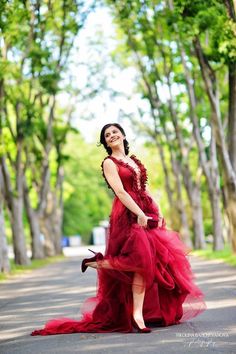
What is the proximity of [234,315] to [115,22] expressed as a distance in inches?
895

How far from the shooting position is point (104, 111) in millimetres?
41062

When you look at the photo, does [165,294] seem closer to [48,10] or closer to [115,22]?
[48,10]

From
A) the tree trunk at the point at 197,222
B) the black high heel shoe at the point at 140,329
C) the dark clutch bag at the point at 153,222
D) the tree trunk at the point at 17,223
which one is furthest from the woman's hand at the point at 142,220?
the tree trunk at the point at 197,222

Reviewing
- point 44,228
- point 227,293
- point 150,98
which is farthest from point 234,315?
point 44,228

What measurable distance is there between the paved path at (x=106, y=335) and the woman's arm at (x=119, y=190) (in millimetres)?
1162

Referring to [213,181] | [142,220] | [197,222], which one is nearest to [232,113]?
[213,181]

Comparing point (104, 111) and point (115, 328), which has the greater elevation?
point (104, 111)

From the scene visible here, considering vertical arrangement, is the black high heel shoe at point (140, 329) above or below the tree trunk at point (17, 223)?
below

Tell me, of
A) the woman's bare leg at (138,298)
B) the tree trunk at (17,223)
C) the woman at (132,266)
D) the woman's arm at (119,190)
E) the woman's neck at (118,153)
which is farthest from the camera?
the tree trunk at (17,223)

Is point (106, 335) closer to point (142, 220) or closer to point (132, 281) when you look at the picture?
point (132, 281)

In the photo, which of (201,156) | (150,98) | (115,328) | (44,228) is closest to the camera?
(115,328)

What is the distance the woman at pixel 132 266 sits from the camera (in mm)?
8898

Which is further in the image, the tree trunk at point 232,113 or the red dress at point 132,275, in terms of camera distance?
the tree trunk at point 232,113

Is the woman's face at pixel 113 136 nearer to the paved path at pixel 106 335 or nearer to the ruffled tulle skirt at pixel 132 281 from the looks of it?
the ruffled tulle skirt at pixel 132 281
